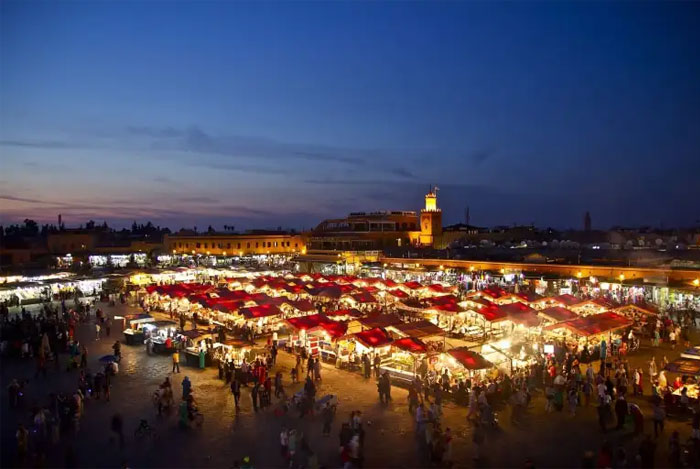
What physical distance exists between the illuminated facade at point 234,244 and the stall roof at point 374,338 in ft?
167

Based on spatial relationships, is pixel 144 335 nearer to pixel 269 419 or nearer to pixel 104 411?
pixel 104 411

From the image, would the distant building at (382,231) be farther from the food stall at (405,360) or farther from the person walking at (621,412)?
the person walking at (621,412)

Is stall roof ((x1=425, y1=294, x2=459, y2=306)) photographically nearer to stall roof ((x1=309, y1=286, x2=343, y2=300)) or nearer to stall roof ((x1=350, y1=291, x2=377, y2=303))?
stall roof ((x1=350, y1=291, x2=377, y2=303))

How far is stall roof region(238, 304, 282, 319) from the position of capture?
18839 mm

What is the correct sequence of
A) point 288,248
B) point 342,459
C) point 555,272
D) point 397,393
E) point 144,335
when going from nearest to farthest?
point 342,459
point 397,393
point 144,335
point 555,272
point 288,248

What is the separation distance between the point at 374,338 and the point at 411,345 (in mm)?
1267

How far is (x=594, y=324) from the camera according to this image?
51.2 feet

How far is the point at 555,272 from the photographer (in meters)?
29.1

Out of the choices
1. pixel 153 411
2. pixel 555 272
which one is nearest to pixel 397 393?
pixel 153 411

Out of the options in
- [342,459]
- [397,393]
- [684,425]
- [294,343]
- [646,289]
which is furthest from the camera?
[646,289]

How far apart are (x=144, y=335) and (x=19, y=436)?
31.4 feet

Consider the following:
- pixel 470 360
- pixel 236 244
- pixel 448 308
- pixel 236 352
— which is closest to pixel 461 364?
pixel 470 360

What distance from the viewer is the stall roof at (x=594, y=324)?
49.6ft

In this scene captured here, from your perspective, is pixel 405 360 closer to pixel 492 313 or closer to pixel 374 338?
pixel 374 338
